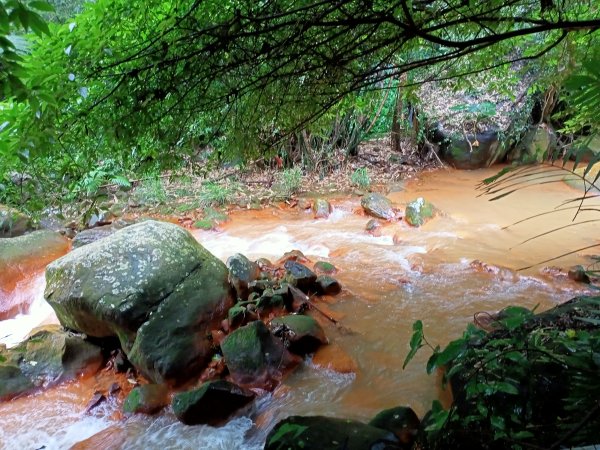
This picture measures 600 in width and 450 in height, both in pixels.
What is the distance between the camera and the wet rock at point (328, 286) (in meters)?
5.20

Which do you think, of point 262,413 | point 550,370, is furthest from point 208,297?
point 550,370

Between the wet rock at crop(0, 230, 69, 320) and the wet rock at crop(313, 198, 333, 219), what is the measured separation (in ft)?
15.5

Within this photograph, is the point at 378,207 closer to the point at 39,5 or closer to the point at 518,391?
the point at 518,391

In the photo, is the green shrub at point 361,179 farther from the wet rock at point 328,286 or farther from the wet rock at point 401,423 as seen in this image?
the wet rock at point 401,423

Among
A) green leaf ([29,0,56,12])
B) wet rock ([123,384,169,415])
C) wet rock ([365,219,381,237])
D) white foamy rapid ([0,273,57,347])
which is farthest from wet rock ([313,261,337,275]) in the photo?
green leaf ([29,0,56,12])

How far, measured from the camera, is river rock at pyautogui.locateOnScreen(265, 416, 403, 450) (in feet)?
7.74

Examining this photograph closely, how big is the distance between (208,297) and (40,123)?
9.90 feet

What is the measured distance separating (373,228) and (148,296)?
436 centimetres

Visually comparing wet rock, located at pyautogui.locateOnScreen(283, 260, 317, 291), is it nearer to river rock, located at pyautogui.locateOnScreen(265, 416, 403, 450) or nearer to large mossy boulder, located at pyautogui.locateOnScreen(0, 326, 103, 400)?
large mossy boulder, located at pyautogui.locateOnScreen(0, 326, 103, 400)

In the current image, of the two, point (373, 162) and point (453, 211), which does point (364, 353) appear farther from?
point (373, 162)

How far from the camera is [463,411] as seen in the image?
83.2 inches

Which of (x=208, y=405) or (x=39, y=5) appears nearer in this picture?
(x=39, y=5)

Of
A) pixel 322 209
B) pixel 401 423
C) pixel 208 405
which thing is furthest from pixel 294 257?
pixel 401 423

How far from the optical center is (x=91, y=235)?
24.2 feet
